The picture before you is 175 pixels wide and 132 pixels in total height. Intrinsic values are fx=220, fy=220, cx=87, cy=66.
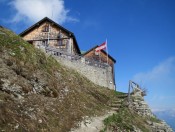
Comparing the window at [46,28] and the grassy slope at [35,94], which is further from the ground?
the window at [46,28]

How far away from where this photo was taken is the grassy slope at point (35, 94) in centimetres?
1205

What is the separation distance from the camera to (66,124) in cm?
1427

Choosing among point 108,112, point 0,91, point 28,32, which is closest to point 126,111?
point 108,112

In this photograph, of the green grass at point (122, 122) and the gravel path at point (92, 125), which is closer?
the gravel path at point (92, 125)

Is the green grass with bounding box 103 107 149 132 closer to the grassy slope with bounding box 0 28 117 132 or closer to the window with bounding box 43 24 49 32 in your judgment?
the grassy slope with bounding box 0 28 117 132

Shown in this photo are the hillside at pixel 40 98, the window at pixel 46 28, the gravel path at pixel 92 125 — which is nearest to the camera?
the hillside at pixel 40 98

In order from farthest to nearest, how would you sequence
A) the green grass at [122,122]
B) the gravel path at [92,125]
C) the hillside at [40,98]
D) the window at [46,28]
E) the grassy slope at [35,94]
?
the window at [46,28] < the green grass at [122,122] < the gravel path at [92,125] < the hillside at [40,98] < the grassy slope at [35,94]

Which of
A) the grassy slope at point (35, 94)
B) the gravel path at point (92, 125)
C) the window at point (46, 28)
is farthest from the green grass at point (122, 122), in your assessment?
the window at point (46, 28)

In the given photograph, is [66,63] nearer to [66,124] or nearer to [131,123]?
[131,123]

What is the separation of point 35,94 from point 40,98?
1.41 ft

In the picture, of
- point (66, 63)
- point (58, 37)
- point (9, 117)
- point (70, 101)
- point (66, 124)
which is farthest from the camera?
point (58, 37)

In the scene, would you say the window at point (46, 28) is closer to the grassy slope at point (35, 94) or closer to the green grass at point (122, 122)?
the grassy slope at point (35, 94)

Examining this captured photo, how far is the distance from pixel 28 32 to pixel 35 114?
33.0 meters

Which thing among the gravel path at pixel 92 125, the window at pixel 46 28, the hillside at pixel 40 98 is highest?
the window at pixel 46 28
